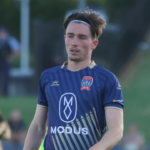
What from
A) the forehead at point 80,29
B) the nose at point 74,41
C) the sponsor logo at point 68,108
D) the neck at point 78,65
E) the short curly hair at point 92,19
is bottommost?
the sponsor logo at point 68,108

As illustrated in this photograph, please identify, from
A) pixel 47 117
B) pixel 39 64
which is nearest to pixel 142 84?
pixel 39 64

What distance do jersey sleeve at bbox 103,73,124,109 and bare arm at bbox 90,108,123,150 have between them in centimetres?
5

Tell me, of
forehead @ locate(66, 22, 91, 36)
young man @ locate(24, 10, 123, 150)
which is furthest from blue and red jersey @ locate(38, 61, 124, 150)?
forehead @ locate(66, 22, 91, 36)

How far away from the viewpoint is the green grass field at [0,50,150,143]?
12.4m

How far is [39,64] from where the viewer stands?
1495 cm

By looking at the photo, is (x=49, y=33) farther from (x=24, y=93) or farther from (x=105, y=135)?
(x=105, y=135)

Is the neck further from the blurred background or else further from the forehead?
the blurred background

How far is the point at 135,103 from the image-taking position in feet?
44.9

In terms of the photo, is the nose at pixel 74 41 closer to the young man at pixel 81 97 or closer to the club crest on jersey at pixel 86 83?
the young man at pixel 81 97

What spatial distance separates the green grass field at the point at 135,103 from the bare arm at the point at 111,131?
27.9 ft

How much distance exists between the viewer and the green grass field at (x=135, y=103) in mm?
12352

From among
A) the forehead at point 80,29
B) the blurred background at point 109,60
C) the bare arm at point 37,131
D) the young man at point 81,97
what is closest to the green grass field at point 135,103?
the blurred background at point 109,60

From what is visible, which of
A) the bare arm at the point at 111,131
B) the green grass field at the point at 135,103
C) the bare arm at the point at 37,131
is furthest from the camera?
the green grass field at the point at 135,103

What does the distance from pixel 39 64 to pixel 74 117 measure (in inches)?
471
